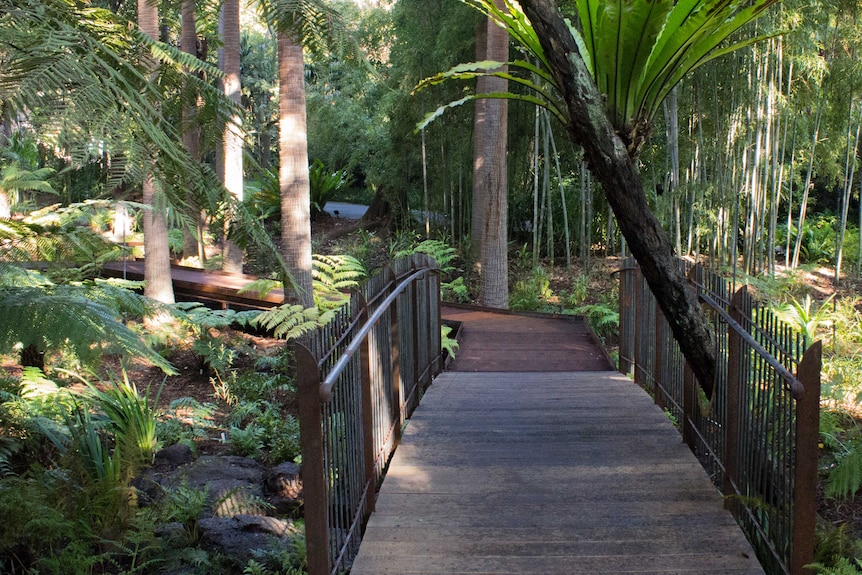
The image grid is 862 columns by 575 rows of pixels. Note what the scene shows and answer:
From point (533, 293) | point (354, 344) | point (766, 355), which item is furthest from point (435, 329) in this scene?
point (533, 293)

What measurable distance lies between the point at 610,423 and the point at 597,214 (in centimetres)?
1070

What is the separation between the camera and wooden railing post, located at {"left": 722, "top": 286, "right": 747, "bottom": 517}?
360 cm

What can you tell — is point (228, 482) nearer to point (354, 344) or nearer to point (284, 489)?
point (284, 489)

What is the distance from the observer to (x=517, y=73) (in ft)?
42.8

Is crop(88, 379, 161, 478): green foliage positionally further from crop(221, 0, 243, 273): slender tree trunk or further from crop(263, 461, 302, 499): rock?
crop(221, 0, 243, 273): slender tree trunk

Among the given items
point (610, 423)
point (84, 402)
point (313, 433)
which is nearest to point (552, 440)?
point (610, 423)

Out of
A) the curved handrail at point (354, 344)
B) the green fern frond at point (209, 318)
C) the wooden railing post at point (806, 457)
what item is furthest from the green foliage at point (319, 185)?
the wooden railing post at point (806, 457)

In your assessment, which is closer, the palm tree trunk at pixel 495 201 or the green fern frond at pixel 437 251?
the palm tree trunk at pixel 495 201

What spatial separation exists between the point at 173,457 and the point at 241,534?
5.48 ft

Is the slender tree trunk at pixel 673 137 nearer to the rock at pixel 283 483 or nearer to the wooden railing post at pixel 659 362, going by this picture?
the wooden railing post at pixel 659 362

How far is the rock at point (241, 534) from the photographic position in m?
3.90

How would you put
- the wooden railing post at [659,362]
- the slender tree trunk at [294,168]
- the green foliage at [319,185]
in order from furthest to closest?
the green foliage at [319,185] < the slender tree trunk at [294,168] < the wooden railing post at [659,362]

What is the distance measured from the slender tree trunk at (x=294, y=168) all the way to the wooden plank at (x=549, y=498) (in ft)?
10.5

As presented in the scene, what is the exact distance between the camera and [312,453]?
2738 millimetres
